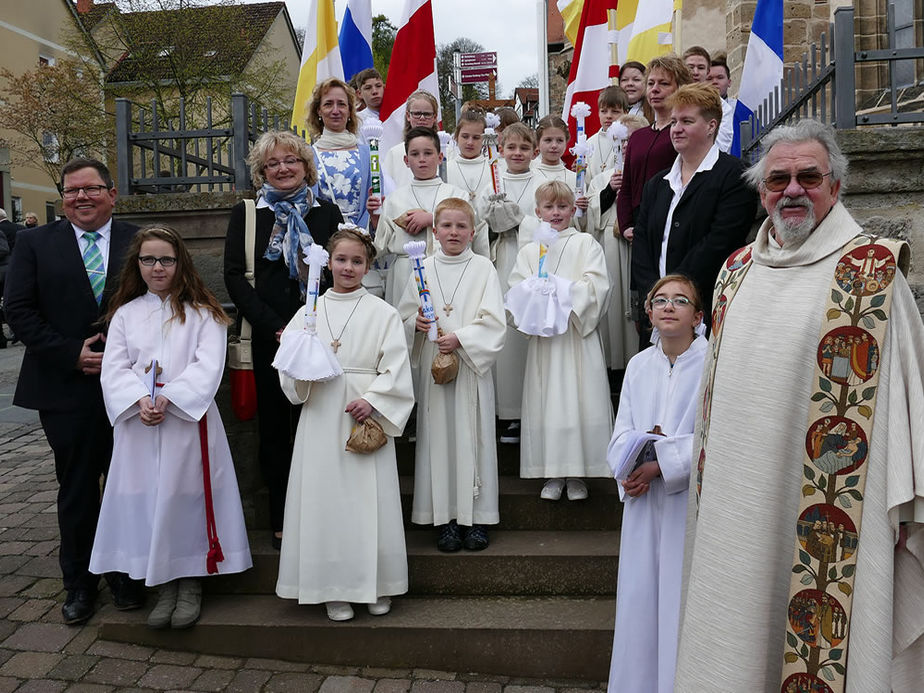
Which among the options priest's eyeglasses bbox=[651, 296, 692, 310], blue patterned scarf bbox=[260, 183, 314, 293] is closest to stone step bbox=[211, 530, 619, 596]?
priest's eyeglasses bbox=[651, 296, 692, 310]

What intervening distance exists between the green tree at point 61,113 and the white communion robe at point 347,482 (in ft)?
62.5

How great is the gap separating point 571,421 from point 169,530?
213 centimetres

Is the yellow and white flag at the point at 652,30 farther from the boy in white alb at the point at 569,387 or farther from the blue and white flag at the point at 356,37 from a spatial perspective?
the boy in white alb at the point at 569,387

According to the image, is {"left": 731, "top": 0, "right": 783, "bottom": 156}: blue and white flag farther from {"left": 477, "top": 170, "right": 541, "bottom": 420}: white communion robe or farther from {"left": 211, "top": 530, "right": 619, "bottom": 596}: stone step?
{"left": 211, "top": 530, "right": 619, "bottom": 596}: stone step

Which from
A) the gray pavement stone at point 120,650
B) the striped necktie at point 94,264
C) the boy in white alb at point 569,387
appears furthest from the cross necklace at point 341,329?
the gray pavement stone at point 120,650

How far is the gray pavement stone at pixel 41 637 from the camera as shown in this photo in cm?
405

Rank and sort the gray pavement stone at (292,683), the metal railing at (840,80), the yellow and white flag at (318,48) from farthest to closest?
the yellow and white flag at (318,48), the gray pavement stone at (292,683), the metal railing at (840,80)

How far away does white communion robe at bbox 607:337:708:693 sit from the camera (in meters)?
3.09

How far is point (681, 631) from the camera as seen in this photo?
2.79 metres

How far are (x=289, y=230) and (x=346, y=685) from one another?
226 cm

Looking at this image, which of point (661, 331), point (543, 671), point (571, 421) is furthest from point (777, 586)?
point (571, 421)

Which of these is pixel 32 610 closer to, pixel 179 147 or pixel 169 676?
pixel 169 676

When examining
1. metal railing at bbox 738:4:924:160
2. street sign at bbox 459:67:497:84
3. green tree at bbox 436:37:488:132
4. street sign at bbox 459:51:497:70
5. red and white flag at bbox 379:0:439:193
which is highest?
green tree at bbox 436:37:488:132

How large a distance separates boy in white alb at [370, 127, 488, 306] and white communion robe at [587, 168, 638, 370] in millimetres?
1027
